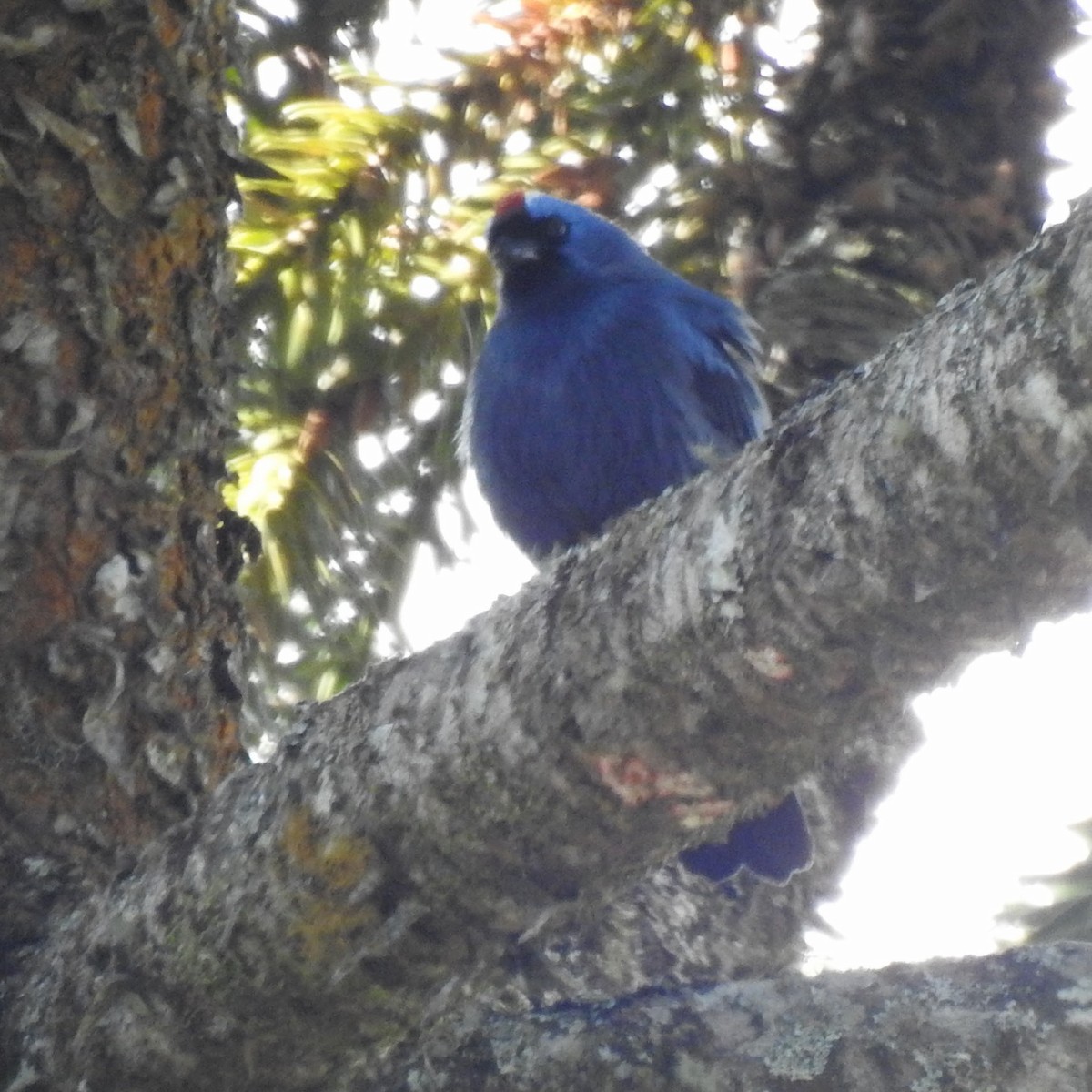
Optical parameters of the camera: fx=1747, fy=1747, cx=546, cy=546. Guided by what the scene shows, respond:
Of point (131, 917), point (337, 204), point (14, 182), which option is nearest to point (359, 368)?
point (337, 204)

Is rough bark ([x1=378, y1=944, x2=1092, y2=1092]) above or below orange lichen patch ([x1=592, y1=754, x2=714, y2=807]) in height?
below

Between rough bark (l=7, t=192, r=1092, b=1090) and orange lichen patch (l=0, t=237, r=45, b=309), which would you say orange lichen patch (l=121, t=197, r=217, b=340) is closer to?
orange lichen patch (l=0, t=237, r=45, b=309)

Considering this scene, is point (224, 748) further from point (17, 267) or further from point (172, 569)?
point (17, 267)

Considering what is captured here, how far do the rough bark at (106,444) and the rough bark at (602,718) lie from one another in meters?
0.23

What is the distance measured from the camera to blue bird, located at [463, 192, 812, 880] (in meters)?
3.55

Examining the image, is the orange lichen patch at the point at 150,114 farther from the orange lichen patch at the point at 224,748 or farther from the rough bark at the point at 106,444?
the orange lichen patch at the point at 224,748

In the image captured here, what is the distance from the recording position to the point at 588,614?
1802 mm

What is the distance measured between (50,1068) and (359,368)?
69.7 inches

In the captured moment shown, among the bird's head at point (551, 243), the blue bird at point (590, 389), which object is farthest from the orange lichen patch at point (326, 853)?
the bird's head at point (551, 243)

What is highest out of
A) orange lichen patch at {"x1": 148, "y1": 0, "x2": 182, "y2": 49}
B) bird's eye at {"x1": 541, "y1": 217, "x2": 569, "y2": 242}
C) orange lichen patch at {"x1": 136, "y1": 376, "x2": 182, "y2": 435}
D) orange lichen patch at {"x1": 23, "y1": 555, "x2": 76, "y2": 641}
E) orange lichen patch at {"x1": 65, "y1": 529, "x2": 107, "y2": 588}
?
bird's eye at {"x1": 541, "y1": 217, "x2": 569, "y2": 242}

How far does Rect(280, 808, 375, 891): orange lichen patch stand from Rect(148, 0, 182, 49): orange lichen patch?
1222 mm

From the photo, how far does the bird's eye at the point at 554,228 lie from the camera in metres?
3.87

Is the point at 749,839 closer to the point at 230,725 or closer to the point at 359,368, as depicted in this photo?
the point at 230,725

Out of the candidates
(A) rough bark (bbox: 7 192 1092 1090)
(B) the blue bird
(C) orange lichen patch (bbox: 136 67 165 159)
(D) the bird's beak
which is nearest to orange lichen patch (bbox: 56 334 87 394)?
(C) orange lichen patch (bbox: 136 67 165 159)
